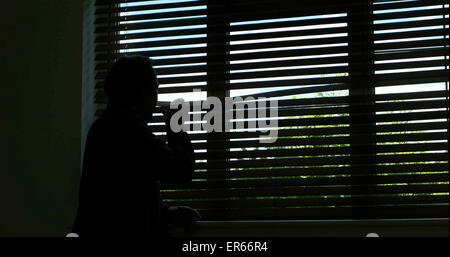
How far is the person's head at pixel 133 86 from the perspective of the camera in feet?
5.05

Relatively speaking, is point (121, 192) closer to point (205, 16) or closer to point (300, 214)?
point (300, 214)

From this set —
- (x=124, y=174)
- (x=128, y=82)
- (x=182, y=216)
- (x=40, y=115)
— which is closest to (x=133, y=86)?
(x=128, y=82)

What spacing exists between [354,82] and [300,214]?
1.61 ft

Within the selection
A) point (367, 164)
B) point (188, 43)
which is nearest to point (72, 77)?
point (188, 43)

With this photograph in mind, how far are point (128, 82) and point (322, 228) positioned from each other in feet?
2.72

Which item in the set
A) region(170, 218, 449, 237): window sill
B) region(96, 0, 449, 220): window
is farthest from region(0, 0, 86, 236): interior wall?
region(170, 218, 449, 237): window sill

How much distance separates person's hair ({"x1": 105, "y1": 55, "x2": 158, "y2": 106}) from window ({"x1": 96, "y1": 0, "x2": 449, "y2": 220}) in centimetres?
50

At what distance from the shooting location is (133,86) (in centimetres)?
154

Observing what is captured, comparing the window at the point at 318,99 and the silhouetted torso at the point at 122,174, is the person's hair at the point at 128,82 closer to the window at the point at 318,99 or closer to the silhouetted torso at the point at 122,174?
the silhouetted torso at the point at 122,174

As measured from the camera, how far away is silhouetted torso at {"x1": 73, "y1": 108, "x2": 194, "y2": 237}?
1448 mm

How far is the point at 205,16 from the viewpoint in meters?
2.12

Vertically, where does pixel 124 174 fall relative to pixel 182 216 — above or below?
above

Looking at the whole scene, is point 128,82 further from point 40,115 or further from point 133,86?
point 40,115

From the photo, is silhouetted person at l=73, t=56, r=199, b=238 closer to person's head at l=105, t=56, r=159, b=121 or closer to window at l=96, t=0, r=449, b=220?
person's head at l=105, t=56, r=159, b=121
